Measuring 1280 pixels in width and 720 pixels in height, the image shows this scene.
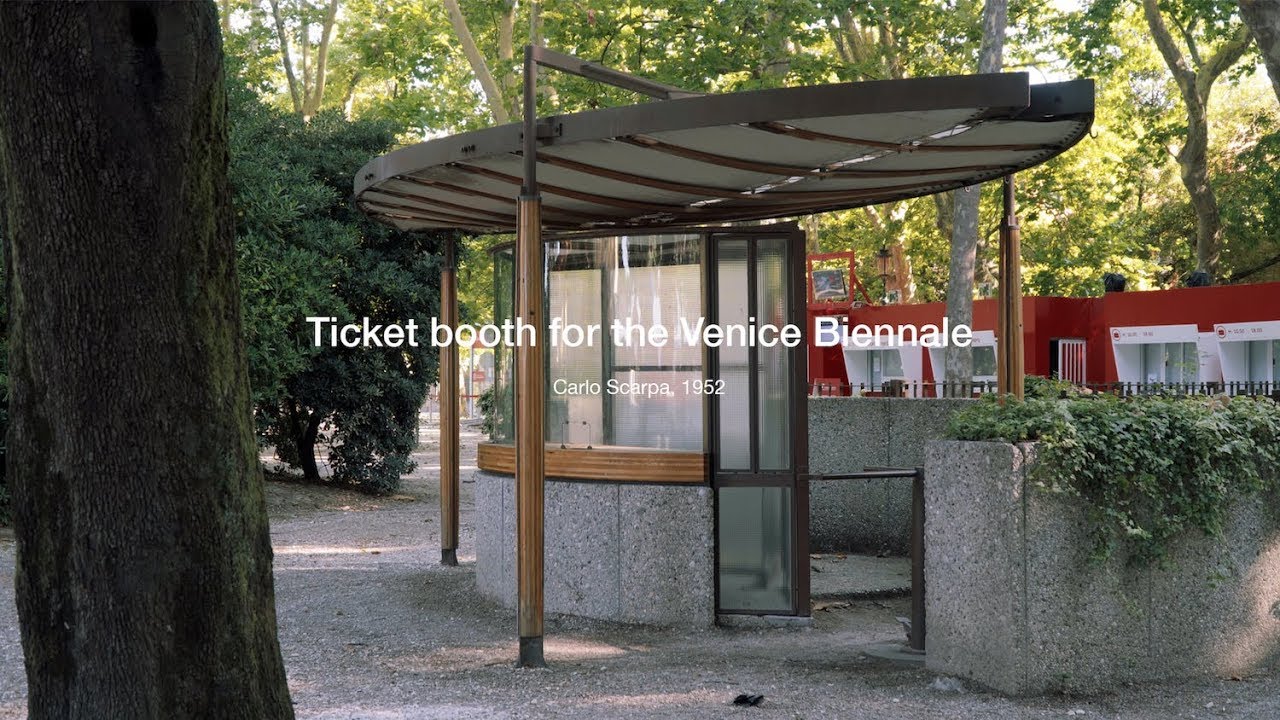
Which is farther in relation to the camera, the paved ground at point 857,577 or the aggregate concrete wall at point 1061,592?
the paved ground at point 857,577

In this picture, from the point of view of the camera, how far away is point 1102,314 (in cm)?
2002

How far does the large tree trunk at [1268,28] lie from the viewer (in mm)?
12359

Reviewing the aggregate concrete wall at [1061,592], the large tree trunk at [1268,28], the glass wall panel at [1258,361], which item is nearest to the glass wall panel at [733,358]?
the aggregate concrete wall at [1061,592]

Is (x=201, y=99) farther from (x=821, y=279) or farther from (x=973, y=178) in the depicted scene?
(x=821, y=279)

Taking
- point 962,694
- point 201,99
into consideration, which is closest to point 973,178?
point 962,694

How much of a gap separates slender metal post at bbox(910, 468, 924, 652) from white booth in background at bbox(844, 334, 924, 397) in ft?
49.8

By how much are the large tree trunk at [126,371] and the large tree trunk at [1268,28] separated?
1085cm

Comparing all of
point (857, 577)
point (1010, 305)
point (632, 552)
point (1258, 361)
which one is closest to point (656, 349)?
point (632, 552)

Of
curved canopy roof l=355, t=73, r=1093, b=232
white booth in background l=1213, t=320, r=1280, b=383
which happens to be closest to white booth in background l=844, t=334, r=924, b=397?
white booth in background l=1213, t=320, r=1280, b=383

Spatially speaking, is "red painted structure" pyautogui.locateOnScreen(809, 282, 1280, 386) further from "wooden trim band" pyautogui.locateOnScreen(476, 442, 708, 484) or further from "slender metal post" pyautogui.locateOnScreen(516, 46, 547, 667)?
"slender metal post" pyautogui.locateOnScreen(516, 46, 547, 667)

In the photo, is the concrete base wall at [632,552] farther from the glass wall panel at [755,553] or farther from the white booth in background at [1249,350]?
the white booth in background at [1249,350]

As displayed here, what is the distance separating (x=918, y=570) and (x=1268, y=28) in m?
7.43

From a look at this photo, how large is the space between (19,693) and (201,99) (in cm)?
431

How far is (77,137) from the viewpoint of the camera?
4023 mm
